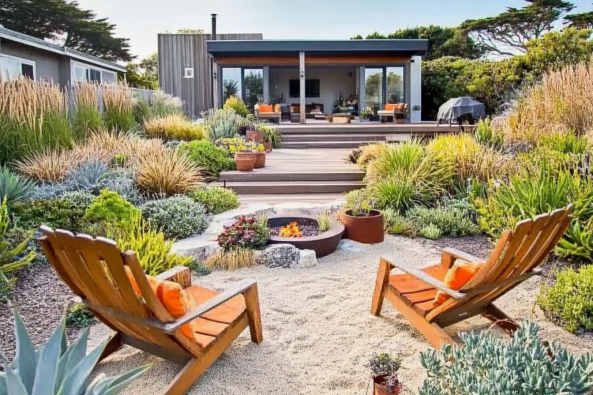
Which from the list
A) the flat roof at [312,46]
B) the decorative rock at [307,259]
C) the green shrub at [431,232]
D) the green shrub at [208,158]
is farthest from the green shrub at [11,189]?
the flat roof at [312,46]

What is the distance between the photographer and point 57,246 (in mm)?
2223

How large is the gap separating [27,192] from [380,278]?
12.8 ft

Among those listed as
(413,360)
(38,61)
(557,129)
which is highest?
(38,61)

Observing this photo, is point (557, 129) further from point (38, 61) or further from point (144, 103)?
point (38, 61)

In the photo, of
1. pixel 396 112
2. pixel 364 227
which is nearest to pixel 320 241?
pixel 364 227

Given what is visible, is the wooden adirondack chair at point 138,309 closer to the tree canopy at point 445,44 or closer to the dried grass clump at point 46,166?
the dried grass clump at point 46,166

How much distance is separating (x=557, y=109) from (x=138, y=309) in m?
7.16

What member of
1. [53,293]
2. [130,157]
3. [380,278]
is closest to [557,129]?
[380,278]

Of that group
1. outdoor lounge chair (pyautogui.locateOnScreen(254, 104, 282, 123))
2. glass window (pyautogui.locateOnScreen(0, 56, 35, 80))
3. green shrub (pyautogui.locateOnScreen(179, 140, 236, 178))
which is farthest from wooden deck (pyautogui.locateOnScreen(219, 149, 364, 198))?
outdoor lounge chair (pyautogui.locateOnScreen(254, 104, 282, 123))

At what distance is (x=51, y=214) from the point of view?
480 cm

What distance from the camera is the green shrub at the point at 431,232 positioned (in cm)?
542

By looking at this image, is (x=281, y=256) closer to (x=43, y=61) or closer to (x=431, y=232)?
(x=431, y=232)

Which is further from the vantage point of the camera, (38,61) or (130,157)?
(38,61)

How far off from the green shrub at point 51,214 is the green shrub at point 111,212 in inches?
8.7
